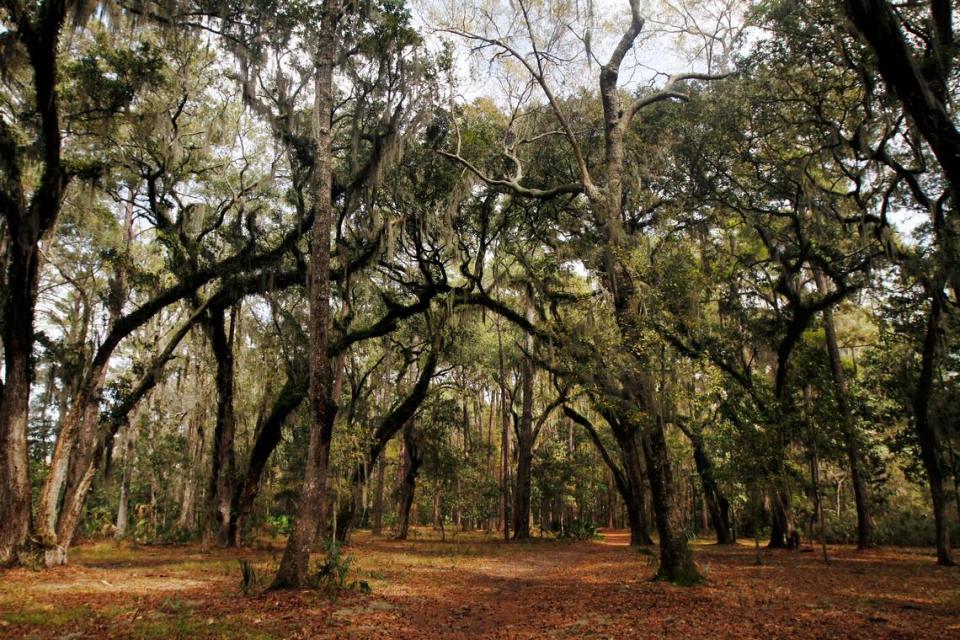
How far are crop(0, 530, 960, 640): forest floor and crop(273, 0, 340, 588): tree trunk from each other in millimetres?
631

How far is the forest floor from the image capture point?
249 inches

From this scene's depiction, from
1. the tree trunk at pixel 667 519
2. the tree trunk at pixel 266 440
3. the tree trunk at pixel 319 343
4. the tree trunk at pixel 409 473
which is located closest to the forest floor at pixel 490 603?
the tree trunk at pixel 667 519

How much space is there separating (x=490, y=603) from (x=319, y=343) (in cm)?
496

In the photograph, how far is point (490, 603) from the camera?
29.3 feet

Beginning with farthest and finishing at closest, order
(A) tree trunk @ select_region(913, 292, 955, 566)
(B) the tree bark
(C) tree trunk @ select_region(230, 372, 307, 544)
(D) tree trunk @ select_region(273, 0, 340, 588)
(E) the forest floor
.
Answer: (C) tree trunk @ select_region(230, 372, 307, 544), (A) tree trunk @ select_region(913, 292, 955, 566), (B) the tree bark, (D) tree trunk @ select_region(273, 0, 340, 588), (E) the forest floor

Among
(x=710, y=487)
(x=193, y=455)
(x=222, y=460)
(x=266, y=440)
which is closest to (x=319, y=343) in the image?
(x=266, y=440)

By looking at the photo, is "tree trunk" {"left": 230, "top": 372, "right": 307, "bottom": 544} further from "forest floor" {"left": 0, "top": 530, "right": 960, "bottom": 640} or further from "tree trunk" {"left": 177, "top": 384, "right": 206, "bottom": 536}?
"tree trunk" {"left": 177, "top": 384, "right": 206, "bottom": 536}

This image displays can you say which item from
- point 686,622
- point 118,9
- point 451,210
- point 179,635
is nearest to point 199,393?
point 451,210

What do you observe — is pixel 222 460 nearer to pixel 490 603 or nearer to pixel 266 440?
pixel 266 440

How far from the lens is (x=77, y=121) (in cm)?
1159

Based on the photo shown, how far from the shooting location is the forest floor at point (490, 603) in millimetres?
6316

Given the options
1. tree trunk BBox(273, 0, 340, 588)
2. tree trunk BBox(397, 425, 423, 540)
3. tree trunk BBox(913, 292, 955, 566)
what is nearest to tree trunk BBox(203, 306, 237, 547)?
tree trunk BBox(397, 425, 423, 540)

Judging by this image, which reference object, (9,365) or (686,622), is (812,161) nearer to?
(686,622)

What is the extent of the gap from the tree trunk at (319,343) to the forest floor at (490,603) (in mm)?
631
